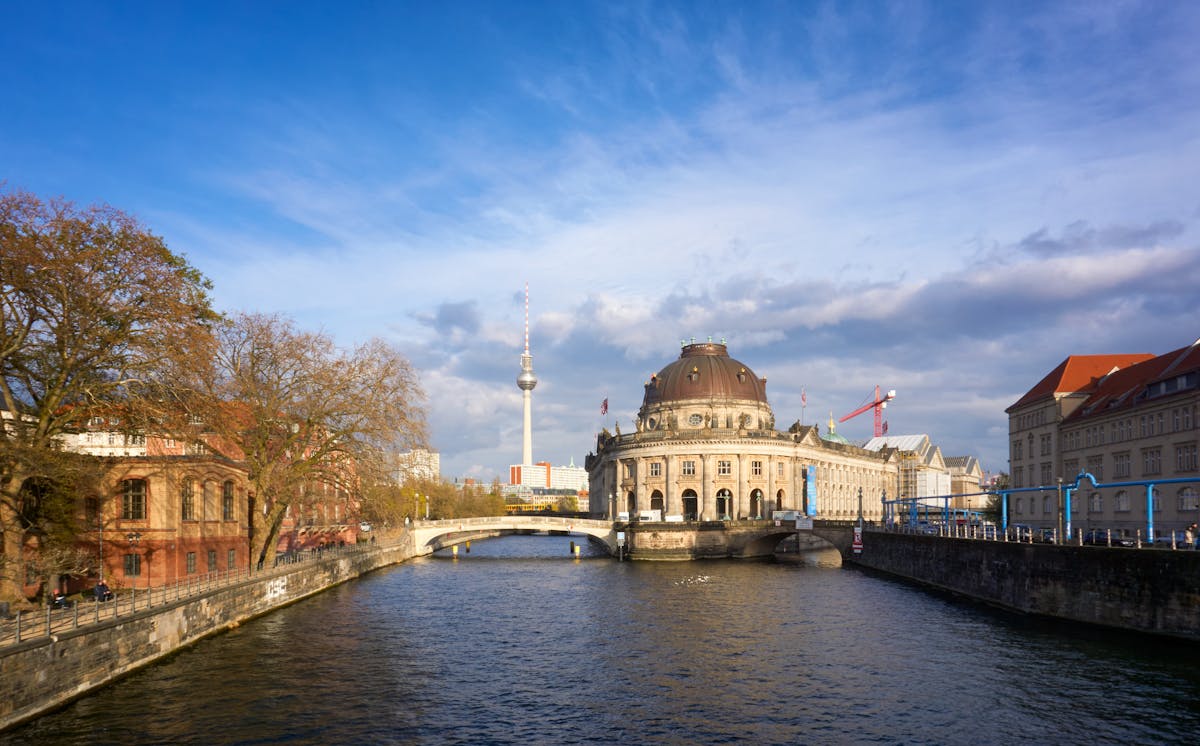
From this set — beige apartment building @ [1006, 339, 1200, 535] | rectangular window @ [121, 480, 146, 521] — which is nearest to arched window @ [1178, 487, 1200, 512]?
beige apartment building @ [1006, 339, 1200, 535]

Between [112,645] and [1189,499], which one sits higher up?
[1189,499]

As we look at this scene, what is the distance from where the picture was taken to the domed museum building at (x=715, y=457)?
4877 inches

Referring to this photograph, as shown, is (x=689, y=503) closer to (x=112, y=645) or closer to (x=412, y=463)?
(x=412, y=463)

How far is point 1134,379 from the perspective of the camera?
3312 inches

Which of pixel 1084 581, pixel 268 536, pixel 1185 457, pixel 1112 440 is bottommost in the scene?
pixel 1084 581

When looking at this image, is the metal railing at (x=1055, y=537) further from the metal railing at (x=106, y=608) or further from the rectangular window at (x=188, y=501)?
the rectangular window at (x=188, y=501)

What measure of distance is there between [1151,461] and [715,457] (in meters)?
57.5

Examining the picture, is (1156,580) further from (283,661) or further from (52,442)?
(52,442)

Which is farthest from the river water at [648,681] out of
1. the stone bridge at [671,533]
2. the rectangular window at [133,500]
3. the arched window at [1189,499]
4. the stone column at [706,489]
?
the stone column at [706,489]

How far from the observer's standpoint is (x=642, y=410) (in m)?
147

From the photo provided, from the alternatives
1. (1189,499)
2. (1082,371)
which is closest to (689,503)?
(1082,371)

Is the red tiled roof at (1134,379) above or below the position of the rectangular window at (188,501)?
above

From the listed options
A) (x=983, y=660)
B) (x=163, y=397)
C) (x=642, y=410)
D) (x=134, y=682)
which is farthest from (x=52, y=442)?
(x=642, y=410)

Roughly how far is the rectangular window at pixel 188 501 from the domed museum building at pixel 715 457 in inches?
2570
